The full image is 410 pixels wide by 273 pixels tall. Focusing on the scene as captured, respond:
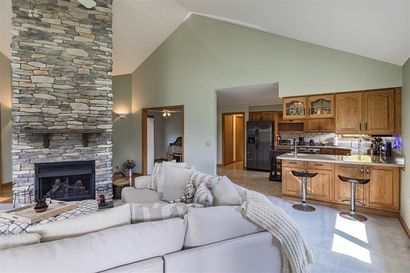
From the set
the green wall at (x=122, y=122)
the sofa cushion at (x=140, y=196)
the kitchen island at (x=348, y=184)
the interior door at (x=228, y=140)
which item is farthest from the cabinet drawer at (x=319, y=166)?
the green wall at (x=122, y=122)

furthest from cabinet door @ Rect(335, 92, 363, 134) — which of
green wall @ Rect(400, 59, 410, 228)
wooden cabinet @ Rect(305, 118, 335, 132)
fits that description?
wooden cabinet @ Rect(305, 118, 335, 132)

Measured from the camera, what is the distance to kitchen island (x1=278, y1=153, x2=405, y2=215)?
12.2 feet

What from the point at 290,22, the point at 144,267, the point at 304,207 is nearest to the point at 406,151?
the point at 304,207

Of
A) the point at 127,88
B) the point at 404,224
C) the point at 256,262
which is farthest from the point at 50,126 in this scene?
the point at 404,224

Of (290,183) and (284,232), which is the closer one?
(284,232)

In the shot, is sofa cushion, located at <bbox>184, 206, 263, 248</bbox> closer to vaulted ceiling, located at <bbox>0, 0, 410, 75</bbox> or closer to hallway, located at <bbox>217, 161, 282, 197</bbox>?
vaulted ceiling, located at <bbox>0, 0, 410, 75</bbox>

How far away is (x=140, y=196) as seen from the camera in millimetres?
3443

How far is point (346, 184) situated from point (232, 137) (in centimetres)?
602

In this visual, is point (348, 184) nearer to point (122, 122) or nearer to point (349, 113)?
point (349, 113)

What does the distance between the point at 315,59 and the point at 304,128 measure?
2.52 meters

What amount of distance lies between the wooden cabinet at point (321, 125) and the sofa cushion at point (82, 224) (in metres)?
5.45

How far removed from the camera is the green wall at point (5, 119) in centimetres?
568

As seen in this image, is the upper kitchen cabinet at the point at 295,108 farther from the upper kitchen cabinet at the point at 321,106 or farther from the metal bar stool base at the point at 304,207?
the metal bar stool base at the point at 304,207

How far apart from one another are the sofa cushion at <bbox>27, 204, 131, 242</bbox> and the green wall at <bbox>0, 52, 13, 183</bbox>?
5.91 meters
